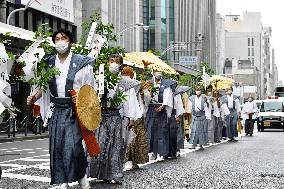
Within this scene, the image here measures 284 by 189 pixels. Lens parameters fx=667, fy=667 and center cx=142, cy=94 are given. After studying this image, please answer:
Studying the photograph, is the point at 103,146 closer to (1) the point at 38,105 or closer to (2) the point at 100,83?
(2) the point at 100,83

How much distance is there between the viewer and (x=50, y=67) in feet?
25.2

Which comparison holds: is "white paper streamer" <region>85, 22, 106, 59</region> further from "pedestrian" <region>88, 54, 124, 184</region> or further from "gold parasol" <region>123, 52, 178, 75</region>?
"gold parasol" <region>123, 52, 178, 75</region>

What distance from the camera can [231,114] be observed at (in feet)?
79.6

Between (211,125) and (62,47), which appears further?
(211,125)

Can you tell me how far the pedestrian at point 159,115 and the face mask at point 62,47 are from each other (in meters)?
5.76

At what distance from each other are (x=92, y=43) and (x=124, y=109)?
1.22 m

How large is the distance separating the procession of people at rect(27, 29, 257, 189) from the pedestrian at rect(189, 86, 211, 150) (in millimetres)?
2814

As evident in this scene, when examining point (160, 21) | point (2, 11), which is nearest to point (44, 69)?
point (2, 11)

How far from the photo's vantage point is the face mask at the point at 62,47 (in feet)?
25.2

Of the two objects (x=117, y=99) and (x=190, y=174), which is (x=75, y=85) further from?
(x=190, y=174)

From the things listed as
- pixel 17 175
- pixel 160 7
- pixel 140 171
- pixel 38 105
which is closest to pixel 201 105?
pixel 140 171

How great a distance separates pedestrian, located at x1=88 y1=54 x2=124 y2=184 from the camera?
899cm

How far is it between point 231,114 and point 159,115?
1099cm

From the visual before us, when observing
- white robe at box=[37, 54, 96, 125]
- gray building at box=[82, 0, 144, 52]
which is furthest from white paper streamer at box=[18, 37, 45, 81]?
gray building at box=[82, 0, 144, 52]
